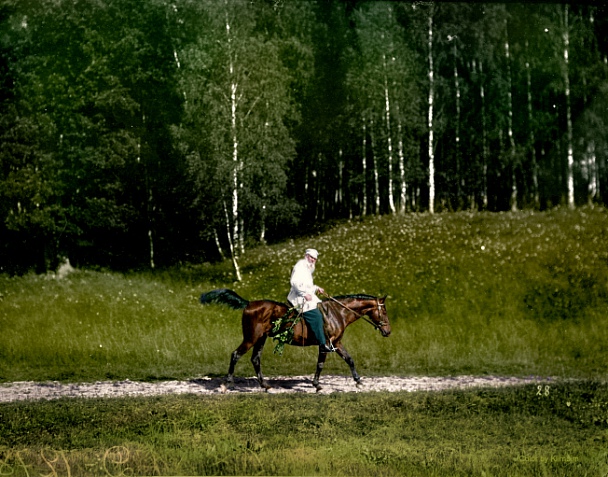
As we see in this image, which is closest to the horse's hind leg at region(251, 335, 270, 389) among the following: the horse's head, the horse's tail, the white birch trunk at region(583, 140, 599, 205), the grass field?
the horse's tail

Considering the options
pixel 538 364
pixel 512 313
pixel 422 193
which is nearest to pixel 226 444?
pixel 538 364

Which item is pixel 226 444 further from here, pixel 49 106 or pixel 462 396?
pixel 49 106

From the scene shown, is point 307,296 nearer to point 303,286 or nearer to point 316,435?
point 303,286

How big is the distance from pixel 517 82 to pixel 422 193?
7.12 meters

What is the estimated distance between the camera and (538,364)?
626 inches

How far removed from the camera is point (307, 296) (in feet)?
40.2

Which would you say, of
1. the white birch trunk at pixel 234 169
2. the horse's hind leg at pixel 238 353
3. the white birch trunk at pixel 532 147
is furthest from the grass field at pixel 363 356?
the white birch trunk at pixel 532 147

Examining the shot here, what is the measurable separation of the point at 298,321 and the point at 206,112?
9.81 meters

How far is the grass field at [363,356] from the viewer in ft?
28.3

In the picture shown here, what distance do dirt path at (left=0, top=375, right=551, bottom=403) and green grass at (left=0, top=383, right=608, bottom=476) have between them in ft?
3.11

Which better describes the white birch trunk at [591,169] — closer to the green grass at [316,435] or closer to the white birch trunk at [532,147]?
the white birch trunk at [532,147]

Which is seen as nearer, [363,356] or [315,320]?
[315,320]

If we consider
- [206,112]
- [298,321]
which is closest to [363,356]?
[298,321]

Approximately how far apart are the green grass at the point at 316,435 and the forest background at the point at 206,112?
7.64 metres
